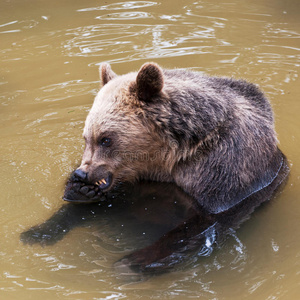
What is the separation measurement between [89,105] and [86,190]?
3.21 meters

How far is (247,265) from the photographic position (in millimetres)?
5477

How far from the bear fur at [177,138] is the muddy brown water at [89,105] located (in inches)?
22.4

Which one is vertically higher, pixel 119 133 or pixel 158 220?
pixel 119 133

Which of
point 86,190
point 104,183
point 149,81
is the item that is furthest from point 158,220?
point 149,81

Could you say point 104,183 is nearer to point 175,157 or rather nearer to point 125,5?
point 175,157

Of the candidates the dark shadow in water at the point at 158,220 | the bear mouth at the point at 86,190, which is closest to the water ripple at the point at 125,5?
the dark shadow in water at the point at 158,220

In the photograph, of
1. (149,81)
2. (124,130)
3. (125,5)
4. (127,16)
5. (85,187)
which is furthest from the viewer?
(125,5)

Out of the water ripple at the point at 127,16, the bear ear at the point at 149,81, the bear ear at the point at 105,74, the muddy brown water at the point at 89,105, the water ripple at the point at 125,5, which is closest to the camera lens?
the muddy brown water at the point at 89,105

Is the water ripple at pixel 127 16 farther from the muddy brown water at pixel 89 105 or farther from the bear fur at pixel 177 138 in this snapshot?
the bear fur at pixel 177 138

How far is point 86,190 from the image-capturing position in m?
6.23

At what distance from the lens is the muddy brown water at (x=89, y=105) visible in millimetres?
5277

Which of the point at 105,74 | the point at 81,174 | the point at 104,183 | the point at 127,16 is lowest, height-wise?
the point at 127,16

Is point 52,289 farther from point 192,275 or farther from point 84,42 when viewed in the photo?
point 84,42

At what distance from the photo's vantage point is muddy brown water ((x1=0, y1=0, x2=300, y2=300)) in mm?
5277
